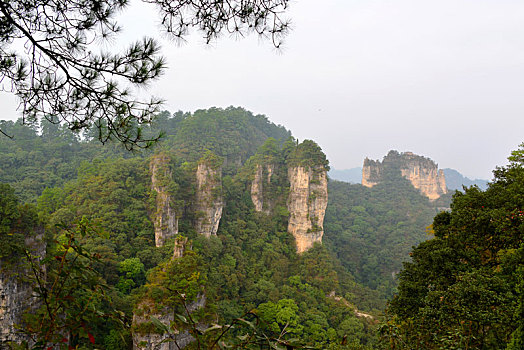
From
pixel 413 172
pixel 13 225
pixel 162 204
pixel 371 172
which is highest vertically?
pixel 413 172

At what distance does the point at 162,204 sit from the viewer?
53.8 ft

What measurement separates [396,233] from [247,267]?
21373 mm

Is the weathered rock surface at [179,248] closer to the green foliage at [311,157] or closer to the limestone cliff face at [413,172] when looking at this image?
the green foliage at [311,157]

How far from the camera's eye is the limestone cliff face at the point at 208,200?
1870 cm

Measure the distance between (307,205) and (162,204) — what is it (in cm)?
1188

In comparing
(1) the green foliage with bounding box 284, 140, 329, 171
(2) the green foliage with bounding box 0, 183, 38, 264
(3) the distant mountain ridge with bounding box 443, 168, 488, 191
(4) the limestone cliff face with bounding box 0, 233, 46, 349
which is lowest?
(4) the limestone cliff face with bounding box 0, 233, 46, 349

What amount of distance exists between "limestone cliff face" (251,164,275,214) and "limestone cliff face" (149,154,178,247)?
8.31 m

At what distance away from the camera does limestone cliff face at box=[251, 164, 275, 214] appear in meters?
24.1

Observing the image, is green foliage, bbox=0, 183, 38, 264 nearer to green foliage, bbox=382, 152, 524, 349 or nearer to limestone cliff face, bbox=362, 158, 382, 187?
green foliage, bbox=382, 152, 524, 349

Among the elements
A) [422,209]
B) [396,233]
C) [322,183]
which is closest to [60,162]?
[322,183]

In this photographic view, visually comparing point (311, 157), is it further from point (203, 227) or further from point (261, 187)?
point (203, 227)

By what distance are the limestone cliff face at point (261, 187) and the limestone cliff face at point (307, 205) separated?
6.66 ft

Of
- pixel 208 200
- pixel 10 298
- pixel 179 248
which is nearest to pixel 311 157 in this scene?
pixel 208 200

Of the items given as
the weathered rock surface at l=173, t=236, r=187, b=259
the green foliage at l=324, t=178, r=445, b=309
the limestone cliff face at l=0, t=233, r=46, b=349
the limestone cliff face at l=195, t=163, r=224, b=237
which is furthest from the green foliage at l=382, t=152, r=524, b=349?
the green foliage at l=324, t=178, r=445, b=309
